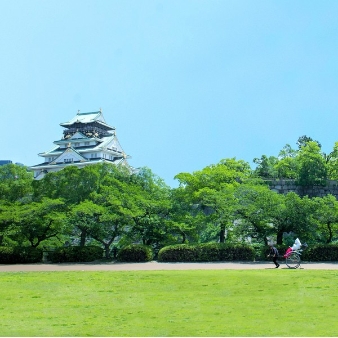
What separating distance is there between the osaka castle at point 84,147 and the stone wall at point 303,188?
22.6 meters

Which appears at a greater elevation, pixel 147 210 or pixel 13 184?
pixel 13 184

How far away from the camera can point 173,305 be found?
9711 millimetres

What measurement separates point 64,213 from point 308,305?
18152 millimetres

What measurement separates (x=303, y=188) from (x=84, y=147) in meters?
31.0

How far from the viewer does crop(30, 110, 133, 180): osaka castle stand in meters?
56.5

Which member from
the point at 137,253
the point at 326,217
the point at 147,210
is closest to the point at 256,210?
the point at 326,217

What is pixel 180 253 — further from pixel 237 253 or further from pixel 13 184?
pixel 13 184

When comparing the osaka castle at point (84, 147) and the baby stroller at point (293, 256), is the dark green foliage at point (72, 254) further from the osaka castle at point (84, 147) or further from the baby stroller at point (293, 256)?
the osaka castle at point (84, 147)

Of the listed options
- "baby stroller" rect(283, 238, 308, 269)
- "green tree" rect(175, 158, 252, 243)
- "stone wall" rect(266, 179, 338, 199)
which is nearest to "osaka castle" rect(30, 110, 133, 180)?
"stone wall" rect(266, 179, 338, 199)

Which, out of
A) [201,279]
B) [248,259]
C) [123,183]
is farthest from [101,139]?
[201,279]

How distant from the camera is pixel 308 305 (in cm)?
948

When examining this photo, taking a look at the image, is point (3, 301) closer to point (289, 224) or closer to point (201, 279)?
point (201, 279)

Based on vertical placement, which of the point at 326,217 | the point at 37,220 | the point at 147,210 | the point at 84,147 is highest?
the point at 84,147

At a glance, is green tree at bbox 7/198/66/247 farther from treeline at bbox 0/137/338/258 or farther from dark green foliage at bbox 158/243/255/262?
dark green foliage at bbox 158/243/255/262
